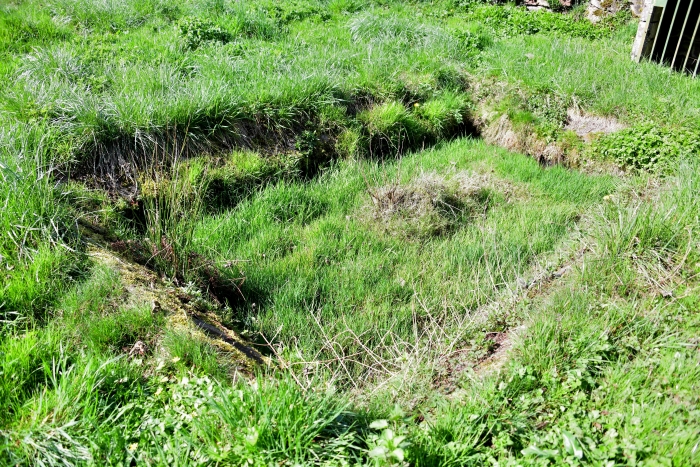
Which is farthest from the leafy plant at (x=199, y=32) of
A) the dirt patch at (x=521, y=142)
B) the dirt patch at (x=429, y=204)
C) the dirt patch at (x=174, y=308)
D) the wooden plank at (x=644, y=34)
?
the wooden plank at (x=644, y=34)

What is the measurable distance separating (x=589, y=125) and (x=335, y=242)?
381 centimetres

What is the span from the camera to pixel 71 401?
98.0 inches

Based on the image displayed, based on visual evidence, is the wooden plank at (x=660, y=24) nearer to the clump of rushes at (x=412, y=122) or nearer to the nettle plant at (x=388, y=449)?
the clump of rushes at (x=412, y=122)

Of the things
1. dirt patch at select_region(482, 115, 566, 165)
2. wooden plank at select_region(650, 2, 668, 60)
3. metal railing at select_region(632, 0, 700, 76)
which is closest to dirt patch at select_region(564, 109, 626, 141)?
dirt patch at select_region(482, 115, 566, 165)

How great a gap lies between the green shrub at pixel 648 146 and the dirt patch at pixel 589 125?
23 centimetres

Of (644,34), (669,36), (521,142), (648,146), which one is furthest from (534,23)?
(648,146)

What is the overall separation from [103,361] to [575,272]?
3217 mm

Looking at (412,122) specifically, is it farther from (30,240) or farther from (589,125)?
(30,240)

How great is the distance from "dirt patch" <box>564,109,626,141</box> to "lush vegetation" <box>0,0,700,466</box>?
0.02 metres

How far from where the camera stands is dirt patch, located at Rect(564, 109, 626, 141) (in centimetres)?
638

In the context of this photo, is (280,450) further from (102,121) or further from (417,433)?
(102,121)

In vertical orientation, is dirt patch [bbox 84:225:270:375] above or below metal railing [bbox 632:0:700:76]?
below

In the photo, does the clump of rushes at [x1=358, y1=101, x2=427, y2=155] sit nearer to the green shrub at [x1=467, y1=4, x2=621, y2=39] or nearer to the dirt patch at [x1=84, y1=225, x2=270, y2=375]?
the dirt patch at [x1=84, y1=225, x2=270, y2=375]

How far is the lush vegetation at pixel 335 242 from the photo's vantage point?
8.43 ft
